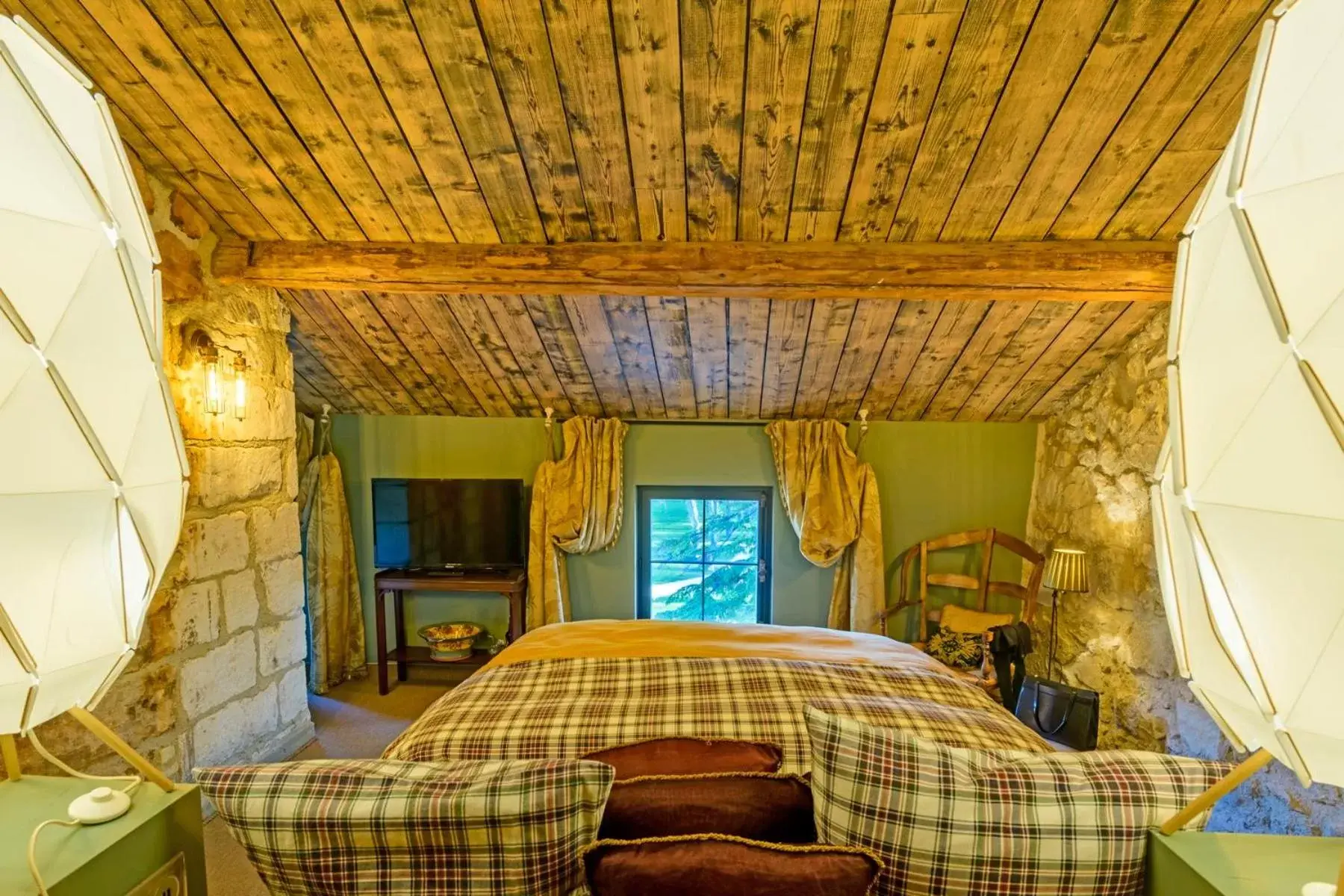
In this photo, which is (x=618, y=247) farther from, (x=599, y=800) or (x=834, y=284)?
(x=599, y=800)

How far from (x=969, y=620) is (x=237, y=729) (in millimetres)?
3815

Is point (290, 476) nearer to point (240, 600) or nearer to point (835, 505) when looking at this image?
point (240, 600)

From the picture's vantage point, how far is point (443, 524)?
4.00m

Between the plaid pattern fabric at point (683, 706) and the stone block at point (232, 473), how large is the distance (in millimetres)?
1394

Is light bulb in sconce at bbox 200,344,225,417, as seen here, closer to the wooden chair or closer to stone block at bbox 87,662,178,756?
stone block at bbox 87,662,178,756

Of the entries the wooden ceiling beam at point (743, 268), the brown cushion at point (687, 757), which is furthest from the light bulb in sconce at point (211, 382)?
the brown cushion at point (687, 757)

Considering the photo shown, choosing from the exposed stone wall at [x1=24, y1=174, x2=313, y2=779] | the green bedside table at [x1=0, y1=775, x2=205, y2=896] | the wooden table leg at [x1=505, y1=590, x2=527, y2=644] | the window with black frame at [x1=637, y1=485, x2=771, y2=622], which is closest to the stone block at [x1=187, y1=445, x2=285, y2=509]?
the exposed stone wall at [x1=24, y1=174, x2=313, y2=779]

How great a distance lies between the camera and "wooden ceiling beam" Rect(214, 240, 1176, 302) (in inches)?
104

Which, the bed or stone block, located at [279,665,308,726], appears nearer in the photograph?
the bed

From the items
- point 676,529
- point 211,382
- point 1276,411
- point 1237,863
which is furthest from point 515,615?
point 1276,411

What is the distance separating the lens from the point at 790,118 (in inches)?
83.7

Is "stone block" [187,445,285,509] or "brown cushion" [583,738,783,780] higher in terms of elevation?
"stone block" [187,445,285,509]

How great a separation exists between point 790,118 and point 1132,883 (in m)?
2.14

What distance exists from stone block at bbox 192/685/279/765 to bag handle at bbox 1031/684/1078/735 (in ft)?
12.1
